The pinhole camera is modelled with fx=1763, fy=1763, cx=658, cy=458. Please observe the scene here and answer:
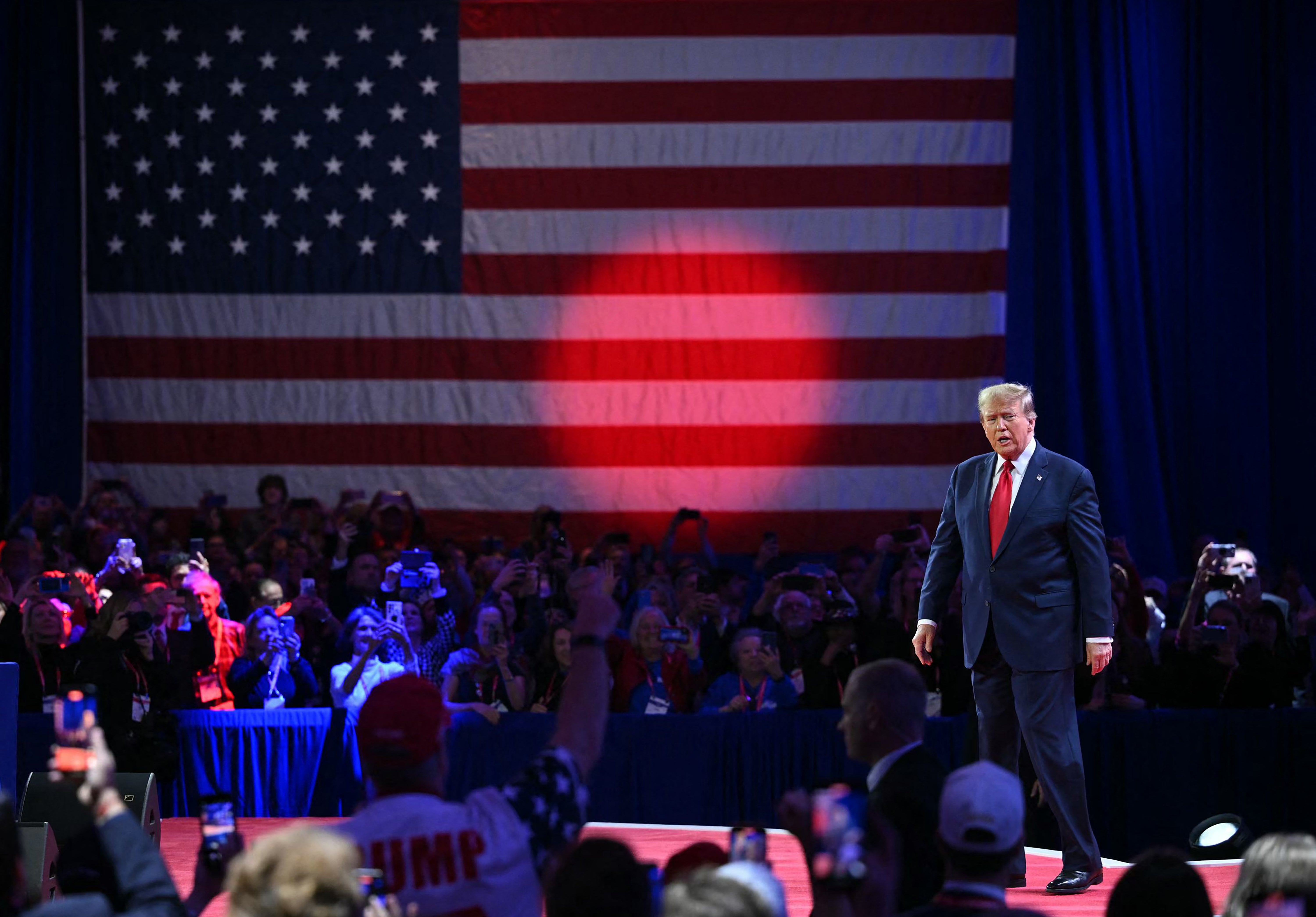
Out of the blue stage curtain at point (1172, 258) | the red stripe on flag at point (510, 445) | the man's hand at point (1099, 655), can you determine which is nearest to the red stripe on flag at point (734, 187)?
the blue stage curtain at point (1172, 258)

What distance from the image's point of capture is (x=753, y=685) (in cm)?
786

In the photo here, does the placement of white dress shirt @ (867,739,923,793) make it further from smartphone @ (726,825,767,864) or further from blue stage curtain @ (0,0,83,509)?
blue stage curtain @ (0,0,83,509)

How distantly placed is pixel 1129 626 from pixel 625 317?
516 cm

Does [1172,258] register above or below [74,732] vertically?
above

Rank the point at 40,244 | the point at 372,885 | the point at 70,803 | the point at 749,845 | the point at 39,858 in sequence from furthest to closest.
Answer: the point at 40,244
the point at 70,803
the point at 39,858
the point at 749,845
the point at 372,885

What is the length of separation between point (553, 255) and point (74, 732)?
10.0 m

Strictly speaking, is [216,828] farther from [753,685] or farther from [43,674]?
[43,674]

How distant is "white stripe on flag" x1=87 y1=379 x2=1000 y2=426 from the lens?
12555 millimetres

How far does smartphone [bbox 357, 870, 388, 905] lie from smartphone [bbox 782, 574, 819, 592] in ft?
21.1

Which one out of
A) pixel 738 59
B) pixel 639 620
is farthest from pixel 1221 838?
pixel 738 59

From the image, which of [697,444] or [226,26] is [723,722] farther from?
[226,26]

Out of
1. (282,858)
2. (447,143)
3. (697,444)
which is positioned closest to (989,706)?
(282,858)

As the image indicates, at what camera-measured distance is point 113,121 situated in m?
12.6

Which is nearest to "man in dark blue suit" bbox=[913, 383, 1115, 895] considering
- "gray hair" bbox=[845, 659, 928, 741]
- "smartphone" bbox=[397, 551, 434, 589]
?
"gray hair" bbox=[845, 659, 928, 741]
